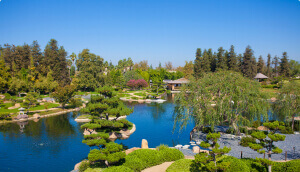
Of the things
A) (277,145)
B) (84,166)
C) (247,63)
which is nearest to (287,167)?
(277,145)

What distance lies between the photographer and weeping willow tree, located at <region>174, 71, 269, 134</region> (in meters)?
17.5

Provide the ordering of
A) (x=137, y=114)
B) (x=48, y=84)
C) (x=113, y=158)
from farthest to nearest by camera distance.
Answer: (x=48, y=84) → (x=137, y=114) → (x=113, y=158)

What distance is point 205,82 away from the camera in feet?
62.7

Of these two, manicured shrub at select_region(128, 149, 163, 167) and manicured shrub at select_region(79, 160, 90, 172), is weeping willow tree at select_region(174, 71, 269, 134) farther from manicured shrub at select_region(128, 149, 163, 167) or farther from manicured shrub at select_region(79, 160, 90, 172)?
manicured shrub at select_region(79, 160, 90, 172)

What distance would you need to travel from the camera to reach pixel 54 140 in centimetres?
1998

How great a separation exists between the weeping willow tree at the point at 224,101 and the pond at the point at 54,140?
128 inches

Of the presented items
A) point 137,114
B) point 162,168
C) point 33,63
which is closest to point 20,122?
point 137,114

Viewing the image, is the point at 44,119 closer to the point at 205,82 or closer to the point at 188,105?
the point at 188,105

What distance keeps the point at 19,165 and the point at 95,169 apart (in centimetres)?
690

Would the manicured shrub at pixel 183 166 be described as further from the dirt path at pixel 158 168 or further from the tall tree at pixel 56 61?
the tall tree at pixel 56 61

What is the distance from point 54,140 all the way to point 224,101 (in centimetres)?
1666

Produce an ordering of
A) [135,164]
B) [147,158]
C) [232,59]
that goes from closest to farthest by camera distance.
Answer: [135,164]
[147,158]
[232,59]

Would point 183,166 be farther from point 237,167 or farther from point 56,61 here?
point 56,61

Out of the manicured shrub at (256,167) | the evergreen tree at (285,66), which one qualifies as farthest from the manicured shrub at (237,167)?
the evergreen tree at (285,66)
